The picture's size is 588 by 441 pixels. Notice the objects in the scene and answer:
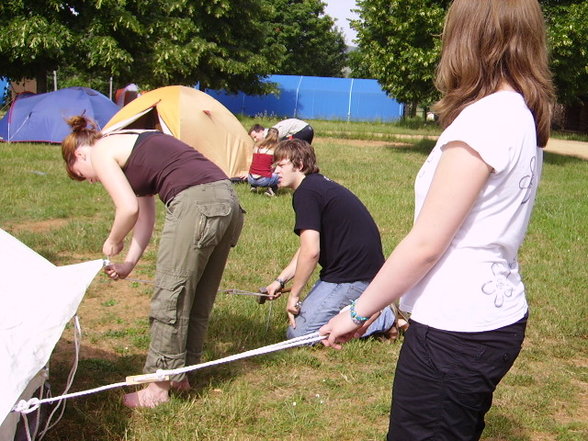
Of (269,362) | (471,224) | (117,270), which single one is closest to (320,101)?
(269,362)

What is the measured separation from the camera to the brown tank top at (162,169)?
10.7ft

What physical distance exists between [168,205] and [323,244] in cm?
146

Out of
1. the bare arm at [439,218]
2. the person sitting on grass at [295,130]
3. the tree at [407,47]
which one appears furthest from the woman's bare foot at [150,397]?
the tree at [407,47]

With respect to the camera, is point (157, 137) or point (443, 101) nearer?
point (443, 101)

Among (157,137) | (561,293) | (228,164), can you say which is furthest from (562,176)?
(157,137)

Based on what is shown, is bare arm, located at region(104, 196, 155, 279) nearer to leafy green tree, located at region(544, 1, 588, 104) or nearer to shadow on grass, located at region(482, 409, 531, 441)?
shadow on grass, located at region(482, 409, 531, 441)

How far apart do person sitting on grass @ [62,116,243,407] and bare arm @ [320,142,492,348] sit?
161 cm

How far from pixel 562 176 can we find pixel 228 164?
749 centimetres

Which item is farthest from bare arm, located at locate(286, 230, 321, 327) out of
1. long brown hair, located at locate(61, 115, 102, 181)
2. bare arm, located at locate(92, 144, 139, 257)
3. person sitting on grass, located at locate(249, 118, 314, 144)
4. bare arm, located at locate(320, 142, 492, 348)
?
person sitting on grass, located at locate(249, 118, 314, 144)

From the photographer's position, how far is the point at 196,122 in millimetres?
11320

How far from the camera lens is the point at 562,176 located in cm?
1417

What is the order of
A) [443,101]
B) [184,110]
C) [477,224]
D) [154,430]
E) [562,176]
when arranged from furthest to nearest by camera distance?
[562,176]
[184,110]
[154,430]
[443,101]
[477,224]

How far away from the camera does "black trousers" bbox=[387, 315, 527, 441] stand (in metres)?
1.74

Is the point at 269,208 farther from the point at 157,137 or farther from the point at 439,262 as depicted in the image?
the point at 439,262
